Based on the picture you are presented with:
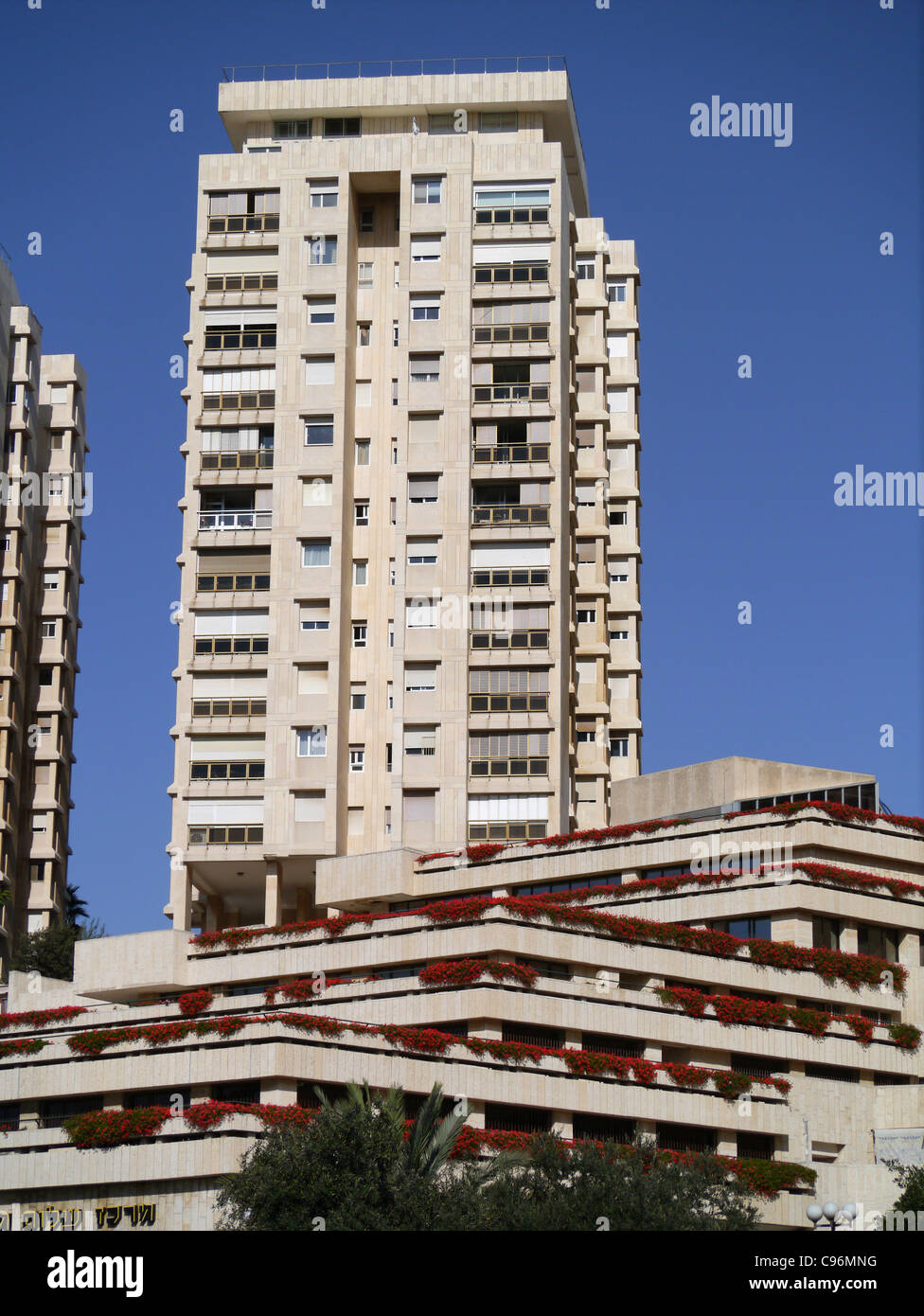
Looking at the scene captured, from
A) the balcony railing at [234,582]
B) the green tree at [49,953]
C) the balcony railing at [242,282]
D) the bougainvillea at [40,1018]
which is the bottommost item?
the bougainvillea at [40,1018]

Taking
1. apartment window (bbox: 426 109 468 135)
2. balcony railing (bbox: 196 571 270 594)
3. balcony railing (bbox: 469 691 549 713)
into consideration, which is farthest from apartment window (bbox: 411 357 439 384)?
balcony railing (bbox: 469 691 549 713)

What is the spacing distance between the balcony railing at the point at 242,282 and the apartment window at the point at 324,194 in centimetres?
392

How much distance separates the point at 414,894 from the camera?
77.2 m

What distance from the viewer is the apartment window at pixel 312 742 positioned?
86.0m

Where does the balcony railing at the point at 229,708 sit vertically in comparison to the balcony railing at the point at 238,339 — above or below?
below

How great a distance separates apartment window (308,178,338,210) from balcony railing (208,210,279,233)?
1928 mm

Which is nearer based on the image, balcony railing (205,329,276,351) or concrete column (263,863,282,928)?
concrete column (263,863,282,928)

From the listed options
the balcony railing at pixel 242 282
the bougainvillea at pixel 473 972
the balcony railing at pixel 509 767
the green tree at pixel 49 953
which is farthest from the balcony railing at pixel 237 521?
the bougainvillea at pixel 473 972

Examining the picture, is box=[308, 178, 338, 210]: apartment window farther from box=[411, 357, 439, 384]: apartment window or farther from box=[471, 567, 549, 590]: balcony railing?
box=[471, 567, 549, 590]: balcony railing

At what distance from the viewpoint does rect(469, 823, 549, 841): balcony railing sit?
8431cm

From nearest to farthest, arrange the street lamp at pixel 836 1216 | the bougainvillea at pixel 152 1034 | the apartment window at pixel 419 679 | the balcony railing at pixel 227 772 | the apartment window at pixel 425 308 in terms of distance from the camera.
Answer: the street lamp at pixel 836 1216, the bougainvillea at pixel 152 1034, the balcony railing at pixel 227 772, the apartment window at pixel 419 679, the apartment window at pixel 425 308

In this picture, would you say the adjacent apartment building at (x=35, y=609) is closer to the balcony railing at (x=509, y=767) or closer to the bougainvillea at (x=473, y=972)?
the balcony railing at (x=509, y=767)

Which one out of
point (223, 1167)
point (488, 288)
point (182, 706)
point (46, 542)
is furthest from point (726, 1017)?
point (46, 542)

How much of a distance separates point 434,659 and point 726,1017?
2649 centimetres
